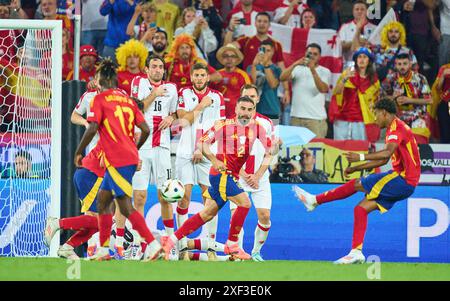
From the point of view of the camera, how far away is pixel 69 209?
11.8 meters

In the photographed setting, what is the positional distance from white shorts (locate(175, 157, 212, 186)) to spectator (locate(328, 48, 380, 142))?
2.52 m

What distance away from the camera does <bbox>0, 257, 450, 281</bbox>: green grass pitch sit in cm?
915

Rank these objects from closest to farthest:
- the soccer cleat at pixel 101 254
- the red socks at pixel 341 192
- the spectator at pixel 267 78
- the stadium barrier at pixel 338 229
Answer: the soccer cleat at pixel 101 254 < the red socks at pixel 341 192 < the stadium barrier at pixel 338 229 < the spectator at pixel 267 78

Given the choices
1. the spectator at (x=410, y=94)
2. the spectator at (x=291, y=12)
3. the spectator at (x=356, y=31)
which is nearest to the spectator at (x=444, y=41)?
the spectator at (x=410, y=94)

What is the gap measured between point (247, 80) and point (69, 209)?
304cm

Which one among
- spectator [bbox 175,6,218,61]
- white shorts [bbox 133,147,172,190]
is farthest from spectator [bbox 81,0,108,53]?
white shorts [bbox 133,147,172,190]

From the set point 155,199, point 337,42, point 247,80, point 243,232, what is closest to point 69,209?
point 155,199

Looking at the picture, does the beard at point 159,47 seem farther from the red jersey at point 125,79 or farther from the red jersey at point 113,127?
the red jersey at point 113,127

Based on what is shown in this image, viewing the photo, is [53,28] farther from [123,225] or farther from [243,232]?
[243,232]

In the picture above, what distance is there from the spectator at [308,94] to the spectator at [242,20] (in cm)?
81

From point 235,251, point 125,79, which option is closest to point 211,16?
point 125,79

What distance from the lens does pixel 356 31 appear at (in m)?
14.7

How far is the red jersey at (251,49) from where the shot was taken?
1429 cm

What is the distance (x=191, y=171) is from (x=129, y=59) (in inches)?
74.4
